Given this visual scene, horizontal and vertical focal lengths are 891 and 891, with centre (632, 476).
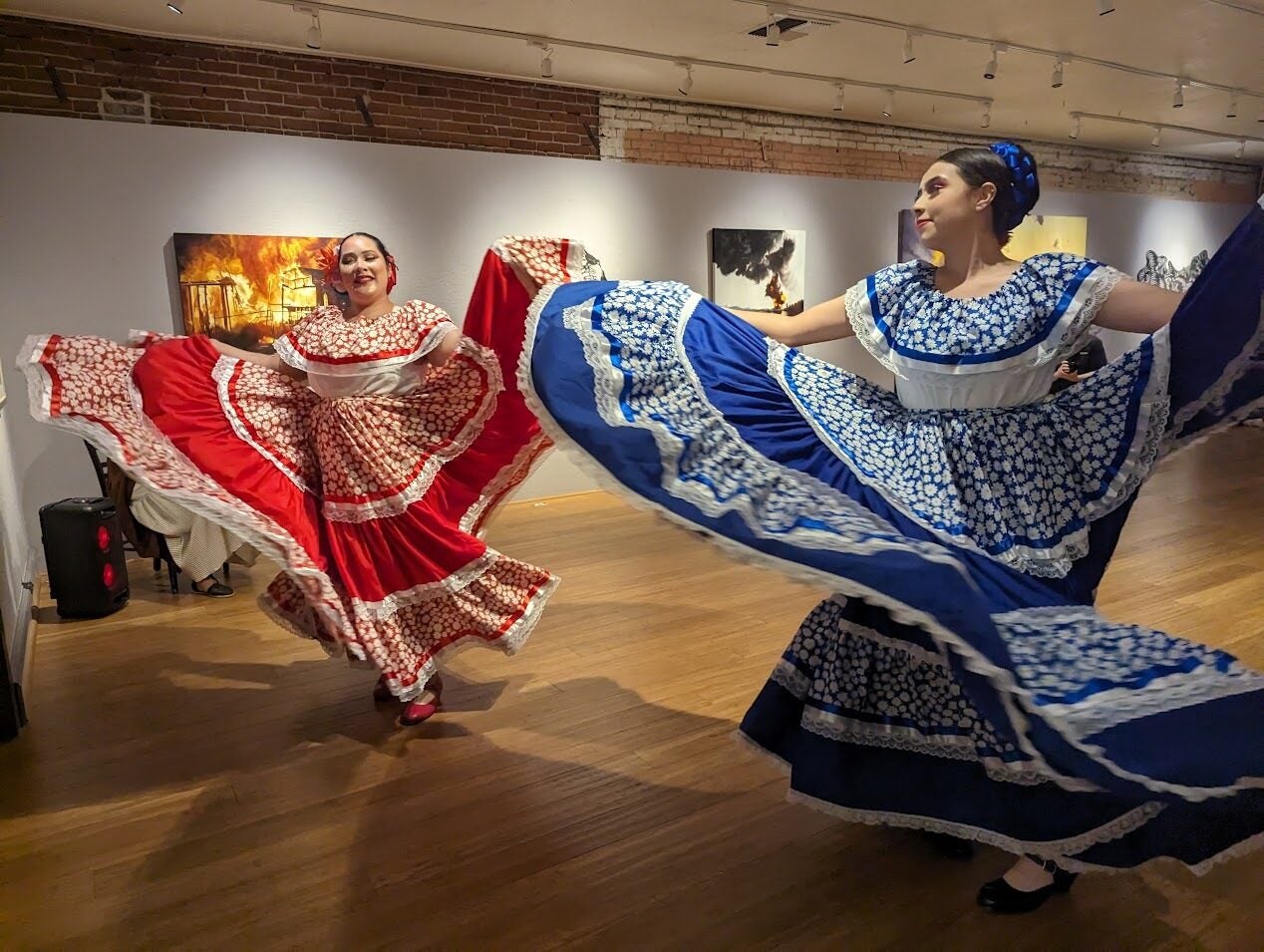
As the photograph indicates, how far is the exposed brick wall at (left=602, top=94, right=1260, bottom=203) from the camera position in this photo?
268 inches

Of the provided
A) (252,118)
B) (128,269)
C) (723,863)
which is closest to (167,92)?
(252,118)

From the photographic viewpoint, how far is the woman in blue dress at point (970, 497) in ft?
4.16

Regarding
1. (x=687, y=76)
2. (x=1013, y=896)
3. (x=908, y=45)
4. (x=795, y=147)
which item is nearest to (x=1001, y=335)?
(x=1013, y=896)

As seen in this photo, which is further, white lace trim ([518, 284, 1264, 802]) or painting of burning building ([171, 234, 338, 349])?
painting of burning building ([171, 234, 338, 349])

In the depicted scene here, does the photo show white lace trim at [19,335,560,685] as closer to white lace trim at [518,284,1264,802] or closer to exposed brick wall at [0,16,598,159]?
white lace trim at [518,284,1264,802]

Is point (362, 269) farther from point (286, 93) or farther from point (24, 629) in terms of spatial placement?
point (286, 93)

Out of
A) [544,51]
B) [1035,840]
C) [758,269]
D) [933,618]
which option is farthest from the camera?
[758,269]

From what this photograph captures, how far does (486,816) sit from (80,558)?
256 centimetres

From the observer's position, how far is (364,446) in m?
2.61

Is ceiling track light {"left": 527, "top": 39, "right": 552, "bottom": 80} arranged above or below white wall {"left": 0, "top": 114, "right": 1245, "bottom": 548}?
above

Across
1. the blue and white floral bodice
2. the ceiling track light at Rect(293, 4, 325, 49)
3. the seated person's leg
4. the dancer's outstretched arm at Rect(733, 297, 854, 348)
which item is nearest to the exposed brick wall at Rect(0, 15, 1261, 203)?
the ceiling track light at Rect(293, 4, 325, 49)

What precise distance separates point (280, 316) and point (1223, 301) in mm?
4928

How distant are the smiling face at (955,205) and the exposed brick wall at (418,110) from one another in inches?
184

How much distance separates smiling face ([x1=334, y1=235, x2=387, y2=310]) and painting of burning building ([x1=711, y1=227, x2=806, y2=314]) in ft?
14.3
